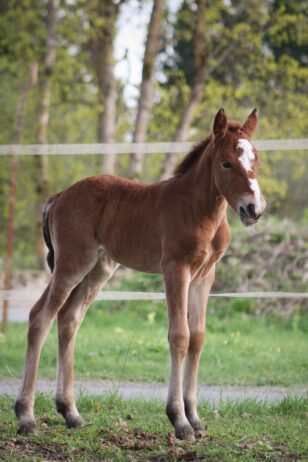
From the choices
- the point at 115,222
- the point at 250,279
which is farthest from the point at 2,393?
the point at 250,279

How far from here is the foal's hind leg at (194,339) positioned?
498 centimetres

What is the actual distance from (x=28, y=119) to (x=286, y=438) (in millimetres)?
17401

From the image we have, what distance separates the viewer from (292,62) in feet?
51.8

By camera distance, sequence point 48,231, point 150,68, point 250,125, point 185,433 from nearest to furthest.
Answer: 1. point 185,433
2. point 250,125
3. point 48,231
4. point 150,68

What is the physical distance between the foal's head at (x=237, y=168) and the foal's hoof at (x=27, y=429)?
5.87 ft

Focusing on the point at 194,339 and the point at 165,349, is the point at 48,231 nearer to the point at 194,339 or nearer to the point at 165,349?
the point at 194,339

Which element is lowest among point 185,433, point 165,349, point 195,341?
point 165,349

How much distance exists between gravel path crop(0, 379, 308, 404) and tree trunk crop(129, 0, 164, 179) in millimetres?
6772

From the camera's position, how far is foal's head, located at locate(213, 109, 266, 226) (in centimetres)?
444

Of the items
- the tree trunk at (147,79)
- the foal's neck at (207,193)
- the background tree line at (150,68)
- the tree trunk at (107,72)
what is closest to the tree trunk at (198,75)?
the background tree line at (150,68)

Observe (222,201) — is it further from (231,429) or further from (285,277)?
(285,277)

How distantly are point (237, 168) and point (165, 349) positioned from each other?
14.0 ft

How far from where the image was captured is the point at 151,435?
491cm

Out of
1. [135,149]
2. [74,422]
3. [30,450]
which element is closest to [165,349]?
[135,149]
